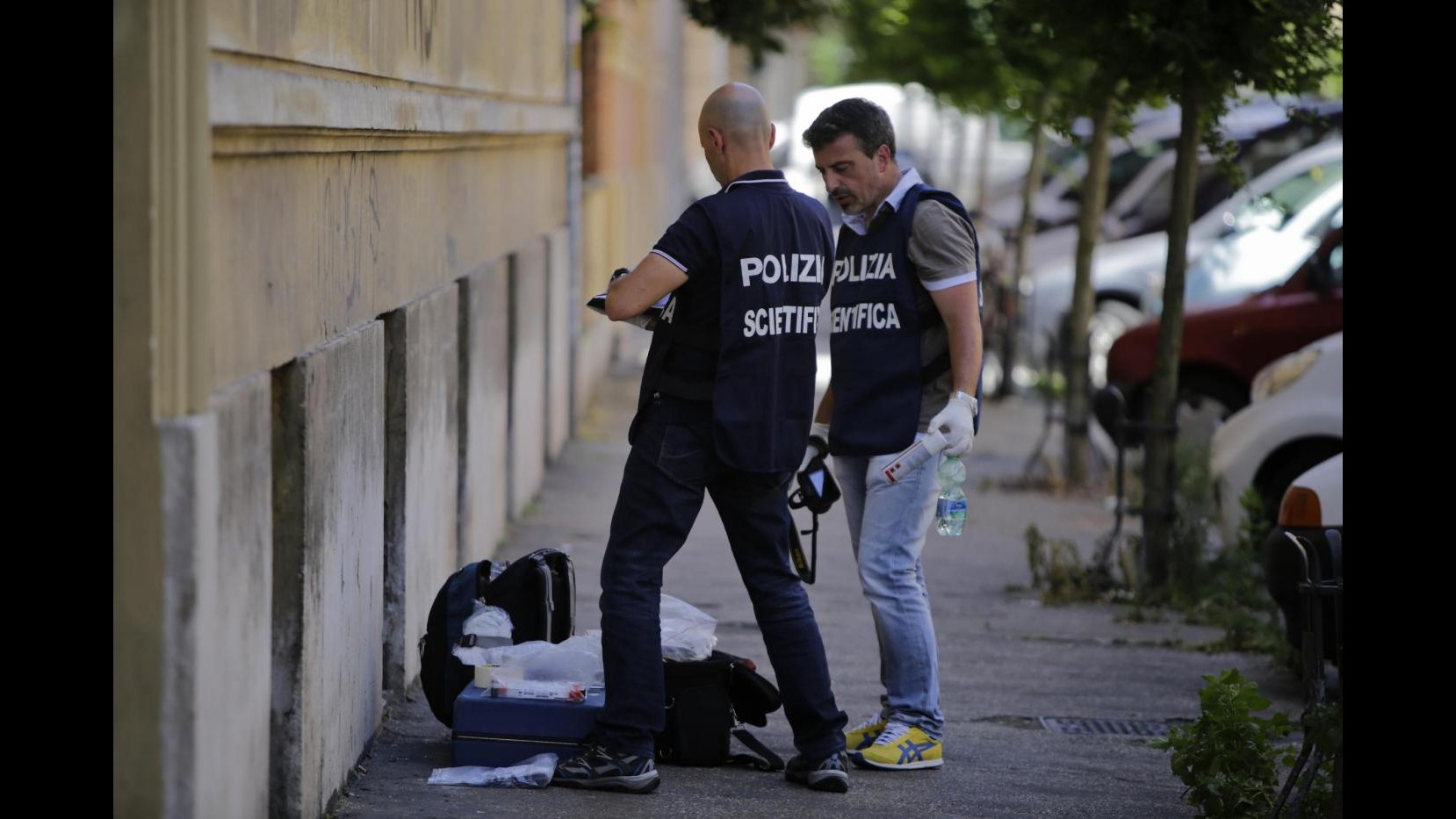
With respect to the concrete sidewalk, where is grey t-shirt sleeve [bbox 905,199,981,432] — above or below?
above

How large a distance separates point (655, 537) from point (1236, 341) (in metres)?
7.77

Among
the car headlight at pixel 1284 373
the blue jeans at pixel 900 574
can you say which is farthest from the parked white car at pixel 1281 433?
the blue jeans at pixel 900 574

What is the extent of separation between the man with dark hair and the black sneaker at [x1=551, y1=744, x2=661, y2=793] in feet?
2.42

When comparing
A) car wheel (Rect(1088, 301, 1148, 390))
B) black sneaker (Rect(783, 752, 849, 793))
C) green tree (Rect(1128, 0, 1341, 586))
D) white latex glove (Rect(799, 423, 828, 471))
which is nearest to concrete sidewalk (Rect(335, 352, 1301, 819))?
black sneaker (Rect(783, 752, 849, 793))

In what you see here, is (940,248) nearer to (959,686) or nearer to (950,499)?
(950,499)

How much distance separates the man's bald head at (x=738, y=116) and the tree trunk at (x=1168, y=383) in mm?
3879

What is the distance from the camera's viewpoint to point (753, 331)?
4684 millimetres

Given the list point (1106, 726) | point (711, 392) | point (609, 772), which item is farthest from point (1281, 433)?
point (609, 772)

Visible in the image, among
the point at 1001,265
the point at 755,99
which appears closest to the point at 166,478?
the point at 755,99

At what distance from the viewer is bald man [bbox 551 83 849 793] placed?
4.66 m

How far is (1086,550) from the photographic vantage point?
10.1 m

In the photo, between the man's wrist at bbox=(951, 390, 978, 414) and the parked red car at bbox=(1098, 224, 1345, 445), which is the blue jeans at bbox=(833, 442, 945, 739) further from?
the parked red car at bbox=(1098, 224, 1345, 445)
